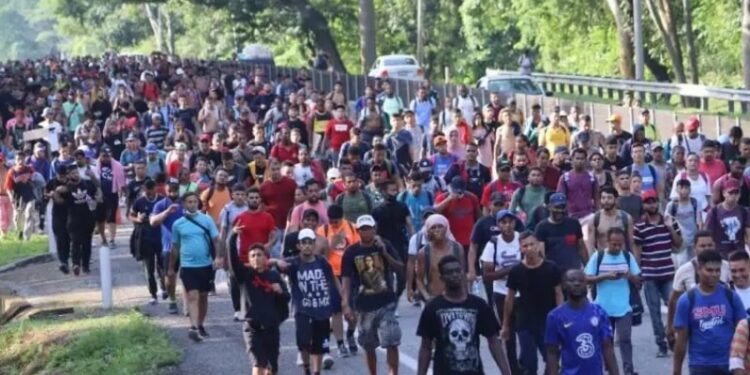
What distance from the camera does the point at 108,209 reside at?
26.4 meters

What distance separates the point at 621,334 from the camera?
50.6 feet

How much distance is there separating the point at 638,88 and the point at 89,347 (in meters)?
27.2

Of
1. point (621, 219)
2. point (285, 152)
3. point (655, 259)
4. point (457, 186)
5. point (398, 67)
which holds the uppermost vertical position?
point (398, 67)

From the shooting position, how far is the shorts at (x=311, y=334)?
52.0ft

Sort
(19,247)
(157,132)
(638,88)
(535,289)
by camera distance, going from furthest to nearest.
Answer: (638,88), (157,132), (19,247), (535,289)

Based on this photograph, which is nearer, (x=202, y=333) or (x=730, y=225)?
(x=730, y=225)

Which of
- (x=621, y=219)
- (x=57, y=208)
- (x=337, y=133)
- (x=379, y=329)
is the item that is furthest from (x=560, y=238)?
(x=337, y=133)

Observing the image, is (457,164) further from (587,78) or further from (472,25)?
(472,25)

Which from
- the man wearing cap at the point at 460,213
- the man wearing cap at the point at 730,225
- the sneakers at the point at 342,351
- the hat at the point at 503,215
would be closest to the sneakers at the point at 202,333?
Result: the sneakers at the point at 342,351

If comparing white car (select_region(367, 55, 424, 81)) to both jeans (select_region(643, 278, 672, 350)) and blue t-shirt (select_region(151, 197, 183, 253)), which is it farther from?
jeans (select_region(643, 278, 672, 350))

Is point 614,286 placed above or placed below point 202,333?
above

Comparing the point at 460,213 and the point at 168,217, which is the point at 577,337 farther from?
the point at 168,217

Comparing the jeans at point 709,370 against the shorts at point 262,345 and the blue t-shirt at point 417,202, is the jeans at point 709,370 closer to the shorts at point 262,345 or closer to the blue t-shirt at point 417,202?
the shorts at point 262,345

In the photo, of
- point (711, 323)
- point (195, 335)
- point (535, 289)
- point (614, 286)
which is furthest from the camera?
point (195, 335)
